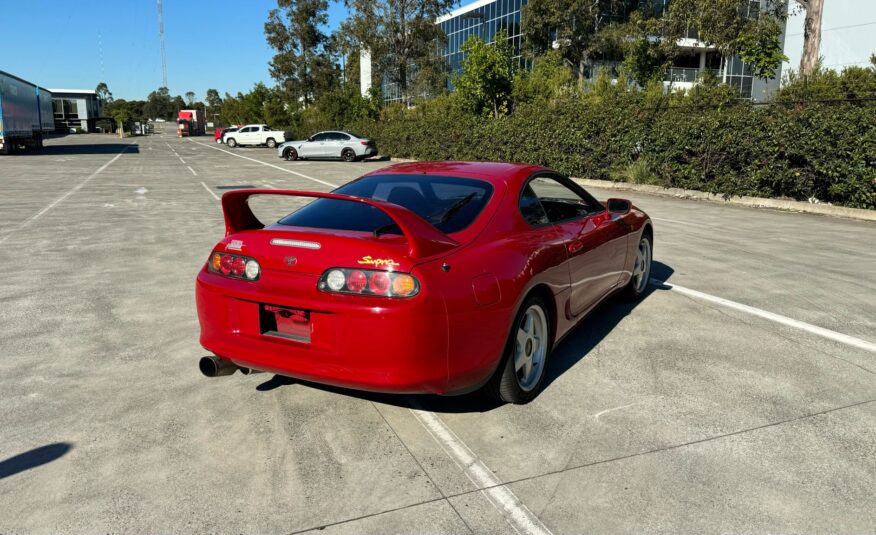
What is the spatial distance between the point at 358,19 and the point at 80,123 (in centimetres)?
8203

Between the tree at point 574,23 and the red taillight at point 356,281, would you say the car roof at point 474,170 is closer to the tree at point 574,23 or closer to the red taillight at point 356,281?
the red taillight at point 356,281

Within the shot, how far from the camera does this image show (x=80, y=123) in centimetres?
10950

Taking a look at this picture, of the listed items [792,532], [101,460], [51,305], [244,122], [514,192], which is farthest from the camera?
[244,122]

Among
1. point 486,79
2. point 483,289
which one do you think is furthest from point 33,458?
point 486,79

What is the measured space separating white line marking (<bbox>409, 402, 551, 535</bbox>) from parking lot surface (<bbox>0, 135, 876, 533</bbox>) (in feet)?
0.03

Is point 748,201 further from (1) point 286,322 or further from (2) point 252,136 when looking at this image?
(2) point 252,136

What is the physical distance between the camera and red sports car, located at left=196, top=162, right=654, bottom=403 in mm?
3242

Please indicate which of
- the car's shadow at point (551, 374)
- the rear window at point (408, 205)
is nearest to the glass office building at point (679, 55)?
the car's shadow at point (551, 374)

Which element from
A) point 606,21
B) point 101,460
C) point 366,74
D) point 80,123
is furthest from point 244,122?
point 101,460

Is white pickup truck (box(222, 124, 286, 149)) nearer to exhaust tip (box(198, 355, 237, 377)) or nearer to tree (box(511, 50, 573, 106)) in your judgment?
tree (box(511, 50, 573, 106))

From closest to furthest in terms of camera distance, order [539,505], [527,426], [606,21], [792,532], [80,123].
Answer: [792,532] → [539,505] → [527,426] → [606,21] → [80,123]

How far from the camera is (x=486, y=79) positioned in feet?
93.4

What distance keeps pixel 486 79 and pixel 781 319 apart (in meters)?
24.3

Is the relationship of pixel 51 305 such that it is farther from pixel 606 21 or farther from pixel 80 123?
pixel 80 123
